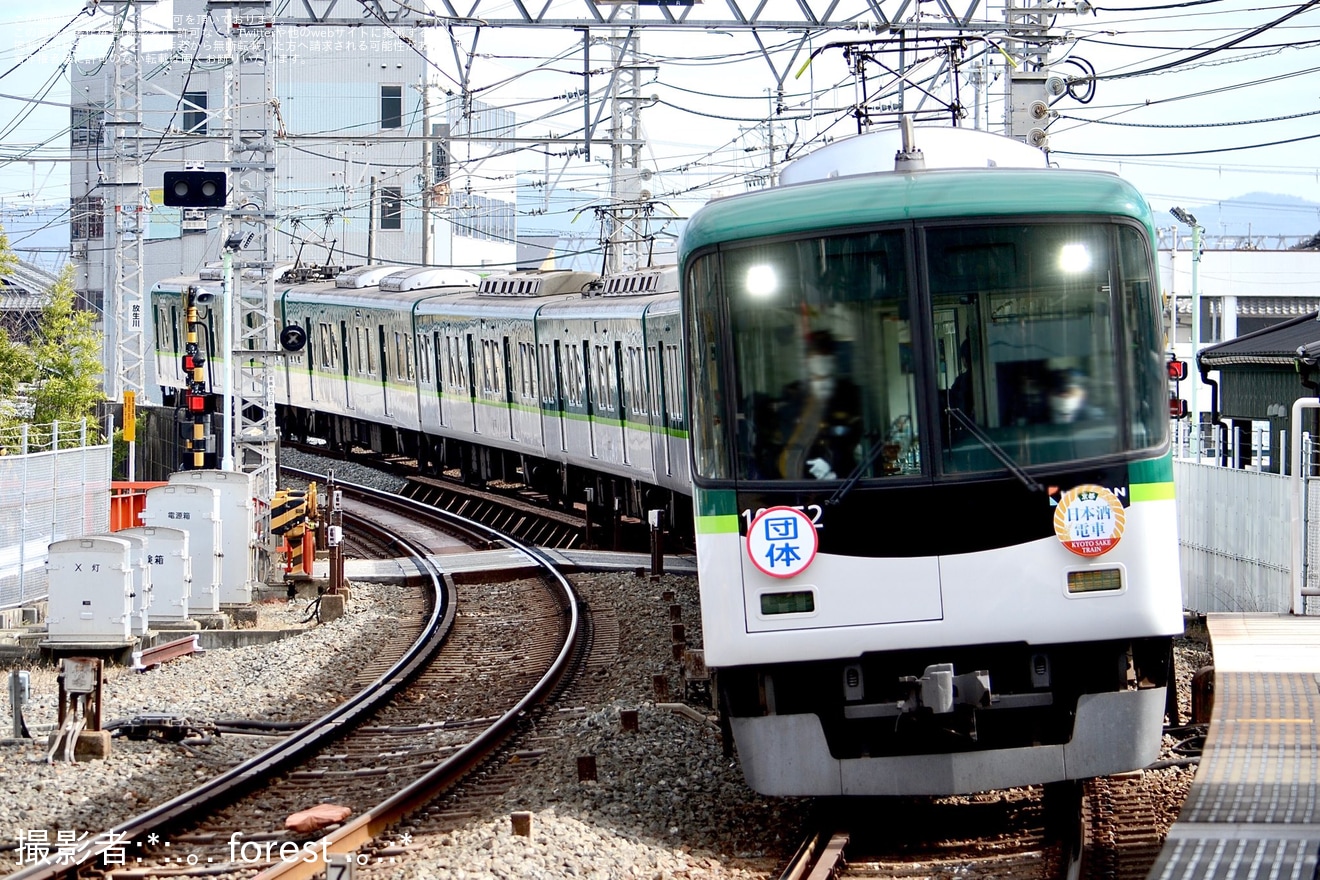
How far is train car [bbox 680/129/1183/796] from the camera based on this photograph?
6957 millimetres

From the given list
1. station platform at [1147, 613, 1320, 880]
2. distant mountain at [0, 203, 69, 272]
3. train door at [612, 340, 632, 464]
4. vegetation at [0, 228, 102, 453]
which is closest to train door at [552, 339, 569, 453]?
train door at [612, 340, 632, 464]

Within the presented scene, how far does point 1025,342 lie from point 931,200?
2.29 feet

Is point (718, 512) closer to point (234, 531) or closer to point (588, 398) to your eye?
point (234, 531)

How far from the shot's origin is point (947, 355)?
698 cm

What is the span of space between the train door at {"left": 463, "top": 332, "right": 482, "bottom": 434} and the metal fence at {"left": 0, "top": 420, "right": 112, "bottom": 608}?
25.4 ft

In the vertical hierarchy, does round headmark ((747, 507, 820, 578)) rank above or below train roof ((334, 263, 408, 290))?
below

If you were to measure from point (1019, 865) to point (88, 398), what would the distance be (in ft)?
101

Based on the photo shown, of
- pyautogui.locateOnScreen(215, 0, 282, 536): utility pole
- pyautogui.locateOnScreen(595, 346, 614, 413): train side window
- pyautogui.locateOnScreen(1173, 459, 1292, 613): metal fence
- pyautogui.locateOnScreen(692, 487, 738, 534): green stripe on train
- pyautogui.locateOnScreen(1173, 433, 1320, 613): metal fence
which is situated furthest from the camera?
pyautogui.locateOnScreen(595, 346, 614, 413): train side window

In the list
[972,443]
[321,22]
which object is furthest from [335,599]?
[972,443]

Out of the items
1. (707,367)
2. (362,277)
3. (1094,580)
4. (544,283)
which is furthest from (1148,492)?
(362,277)

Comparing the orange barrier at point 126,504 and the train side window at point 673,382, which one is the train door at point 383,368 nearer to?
the orange barrier at point 126,504

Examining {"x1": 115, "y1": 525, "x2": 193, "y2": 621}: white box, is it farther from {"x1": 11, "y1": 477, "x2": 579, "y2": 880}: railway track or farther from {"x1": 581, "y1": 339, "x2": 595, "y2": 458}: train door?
{"x1": 581, "y1": 339, "x2": 595, "y2": 458}: train door

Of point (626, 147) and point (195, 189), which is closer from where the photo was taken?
point (195, 189)

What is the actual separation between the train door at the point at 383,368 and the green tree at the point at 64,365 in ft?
25.0
